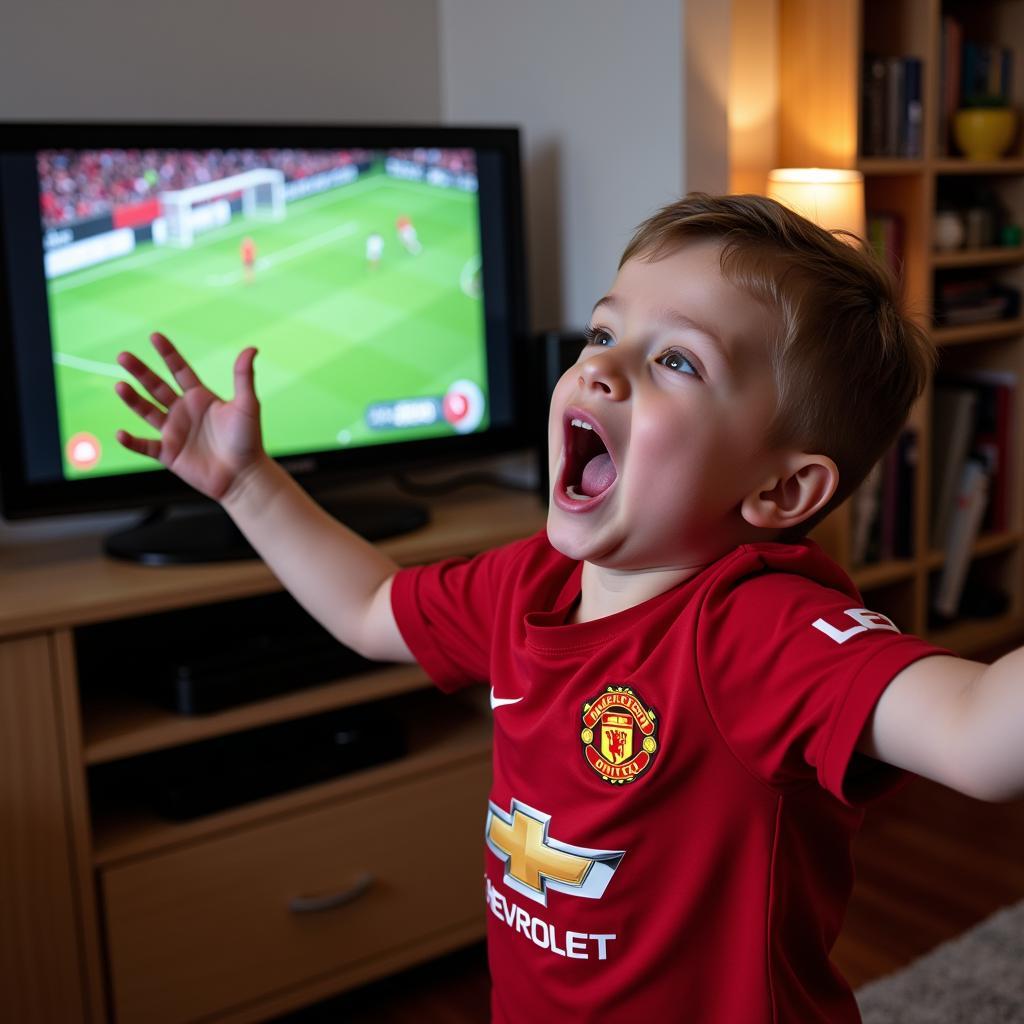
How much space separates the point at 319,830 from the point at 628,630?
41.9 inches

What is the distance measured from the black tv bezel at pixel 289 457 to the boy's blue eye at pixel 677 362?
3.96 ft

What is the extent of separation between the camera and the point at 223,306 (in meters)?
1.94

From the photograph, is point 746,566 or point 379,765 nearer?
point 746,566

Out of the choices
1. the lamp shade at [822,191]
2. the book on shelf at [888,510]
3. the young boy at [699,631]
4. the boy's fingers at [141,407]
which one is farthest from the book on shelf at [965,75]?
the boy's fingers at [141,407]

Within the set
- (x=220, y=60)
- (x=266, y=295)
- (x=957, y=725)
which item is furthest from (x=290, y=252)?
(x=957, y=725)

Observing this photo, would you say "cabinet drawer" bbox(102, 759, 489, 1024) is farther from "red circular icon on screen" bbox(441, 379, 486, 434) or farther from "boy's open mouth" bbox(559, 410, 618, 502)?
"boy's open mouth" bbox(559, 410, 618, 502)

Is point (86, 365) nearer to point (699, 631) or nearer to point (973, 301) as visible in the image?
point (699, 631)

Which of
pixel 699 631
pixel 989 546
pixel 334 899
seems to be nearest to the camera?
pixel 699 631

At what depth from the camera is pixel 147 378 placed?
3.70ft

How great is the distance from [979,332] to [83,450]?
216 centimetres

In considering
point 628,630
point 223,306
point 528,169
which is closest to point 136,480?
point 223,306

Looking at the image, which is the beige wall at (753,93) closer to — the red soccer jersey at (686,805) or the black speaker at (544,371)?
the black speaker at (544,371)

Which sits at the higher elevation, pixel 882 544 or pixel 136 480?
pixel 136 480

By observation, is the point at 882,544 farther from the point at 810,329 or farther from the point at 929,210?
the point at 810,329
